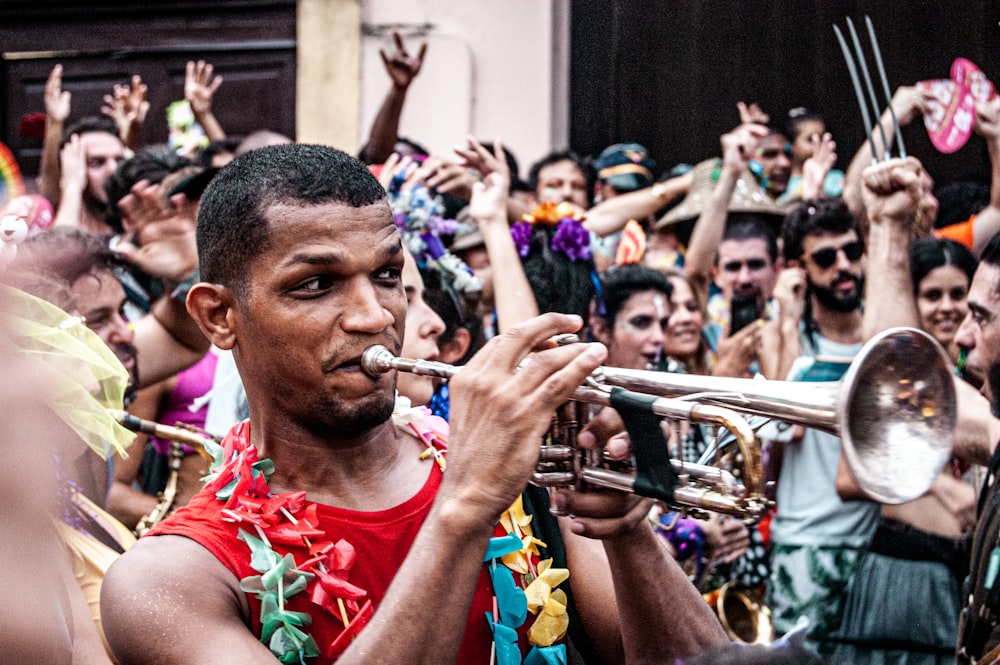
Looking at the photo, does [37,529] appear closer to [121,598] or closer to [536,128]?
[121,598]

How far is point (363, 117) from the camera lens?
8.81m

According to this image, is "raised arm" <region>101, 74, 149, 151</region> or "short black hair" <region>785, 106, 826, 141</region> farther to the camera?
"short black hair" <region>785, 106, 826, 141</region>

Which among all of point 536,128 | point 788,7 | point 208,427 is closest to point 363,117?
point 536,128

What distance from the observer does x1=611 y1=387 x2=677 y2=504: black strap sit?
217 centimetres

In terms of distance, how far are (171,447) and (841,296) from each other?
3.24 metres

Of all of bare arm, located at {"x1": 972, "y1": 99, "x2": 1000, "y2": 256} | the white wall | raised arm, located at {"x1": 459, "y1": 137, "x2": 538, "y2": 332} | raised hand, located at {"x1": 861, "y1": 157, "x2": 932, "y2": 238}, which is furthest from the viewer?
the white wall

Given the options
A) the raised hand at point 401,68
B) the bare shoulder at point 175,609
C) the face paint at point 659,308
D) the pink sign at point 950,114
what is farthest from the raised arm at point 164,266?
the pink sign at point 950,114

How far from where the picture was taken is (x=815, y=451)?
5609 mm

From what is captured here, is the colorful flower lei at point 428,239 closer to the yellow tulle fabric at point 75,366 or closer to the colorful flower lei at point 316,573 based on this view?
the yellow tulle fabric at point 75,366

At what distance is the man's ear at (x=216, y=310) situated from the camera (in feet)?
7.88

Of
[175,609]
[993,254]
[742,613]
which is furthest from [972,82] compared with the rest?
[175,609]

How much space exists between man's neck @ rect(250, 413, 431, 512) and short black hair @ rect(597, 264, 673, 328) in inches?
150

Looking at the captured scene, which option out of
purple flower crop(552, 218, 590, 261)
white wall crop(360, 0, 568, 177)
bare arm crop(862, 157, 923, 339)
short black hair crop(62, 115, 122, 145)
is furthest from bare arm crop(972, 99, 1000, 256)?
short black hair crop(62, 115, 122, 145)

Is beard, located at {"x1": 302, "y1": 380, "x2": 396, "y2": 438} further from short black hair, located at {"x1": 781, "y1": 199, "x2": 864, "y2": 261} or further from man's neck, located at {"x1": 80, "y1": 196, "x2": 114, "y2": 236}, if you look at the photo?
man's neck, located at {"x1": 80, "y1": 196, "x2": 114, "y2": 236}
